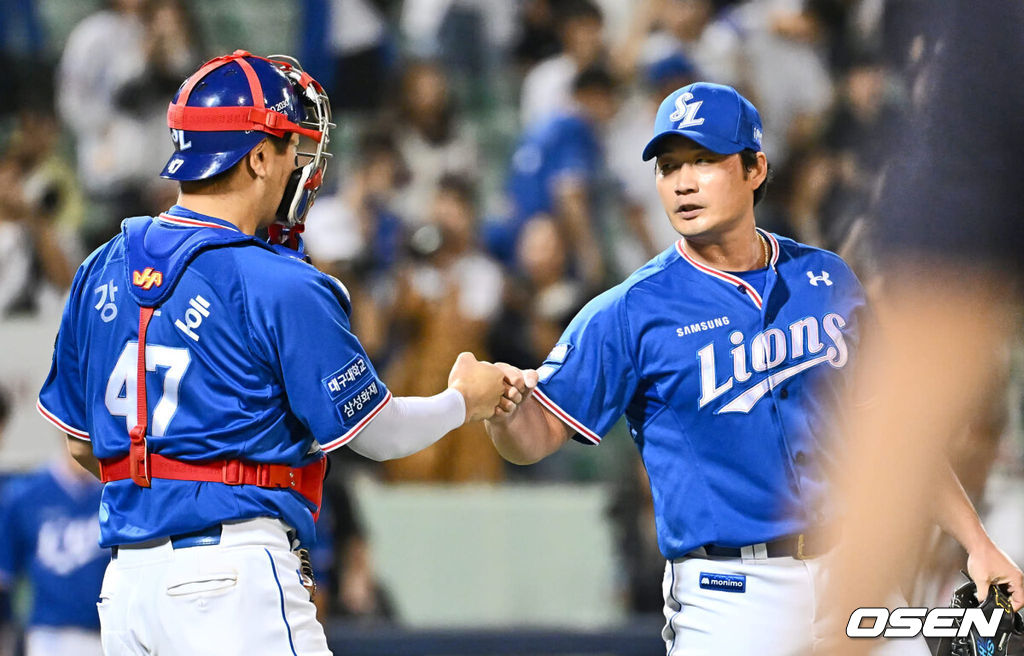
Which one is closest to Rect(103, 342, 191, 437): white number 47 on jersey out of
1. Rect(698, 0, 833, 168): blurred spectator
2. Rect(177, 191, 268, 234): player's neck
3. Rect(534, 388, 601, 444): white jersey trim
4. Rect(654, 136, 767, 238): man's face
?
Rect(177, 191, 268, 234): player's neck

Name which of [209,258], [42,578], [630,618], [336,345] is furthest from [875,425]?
[42,578]

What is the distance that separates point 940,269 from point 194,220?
230 cm

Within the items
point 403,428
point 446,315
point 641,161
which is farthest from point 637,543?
point 403,428

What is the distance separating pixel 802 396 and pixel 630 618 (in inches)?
156

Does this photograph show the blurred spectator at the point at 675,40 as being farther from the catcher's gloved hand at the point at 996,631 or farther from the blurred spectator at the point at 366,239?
the catcher's gloved hand at the point at 996,631

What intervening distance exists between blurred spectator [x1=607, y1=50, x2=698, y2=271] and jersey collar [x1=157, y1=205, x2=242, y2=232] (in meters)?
5.53

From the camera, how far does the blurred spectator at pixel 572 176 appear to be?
9008mm

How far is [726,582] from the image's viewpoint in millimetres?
4113

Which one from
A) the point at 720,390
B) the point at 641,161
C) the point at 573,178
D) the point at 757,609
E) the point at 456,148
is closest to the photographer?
the point at 757,609

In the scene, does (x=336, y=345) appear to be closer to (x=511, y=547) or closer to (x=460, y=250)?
(x=511, y=547)

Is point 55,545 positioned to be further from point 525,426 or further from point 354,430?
point 354,430

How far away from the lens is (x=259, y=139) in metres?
3.74

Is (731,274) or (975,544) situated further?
(731,274)

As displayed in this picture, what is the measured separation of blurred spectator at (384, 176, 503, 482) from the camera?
8.31 metres
